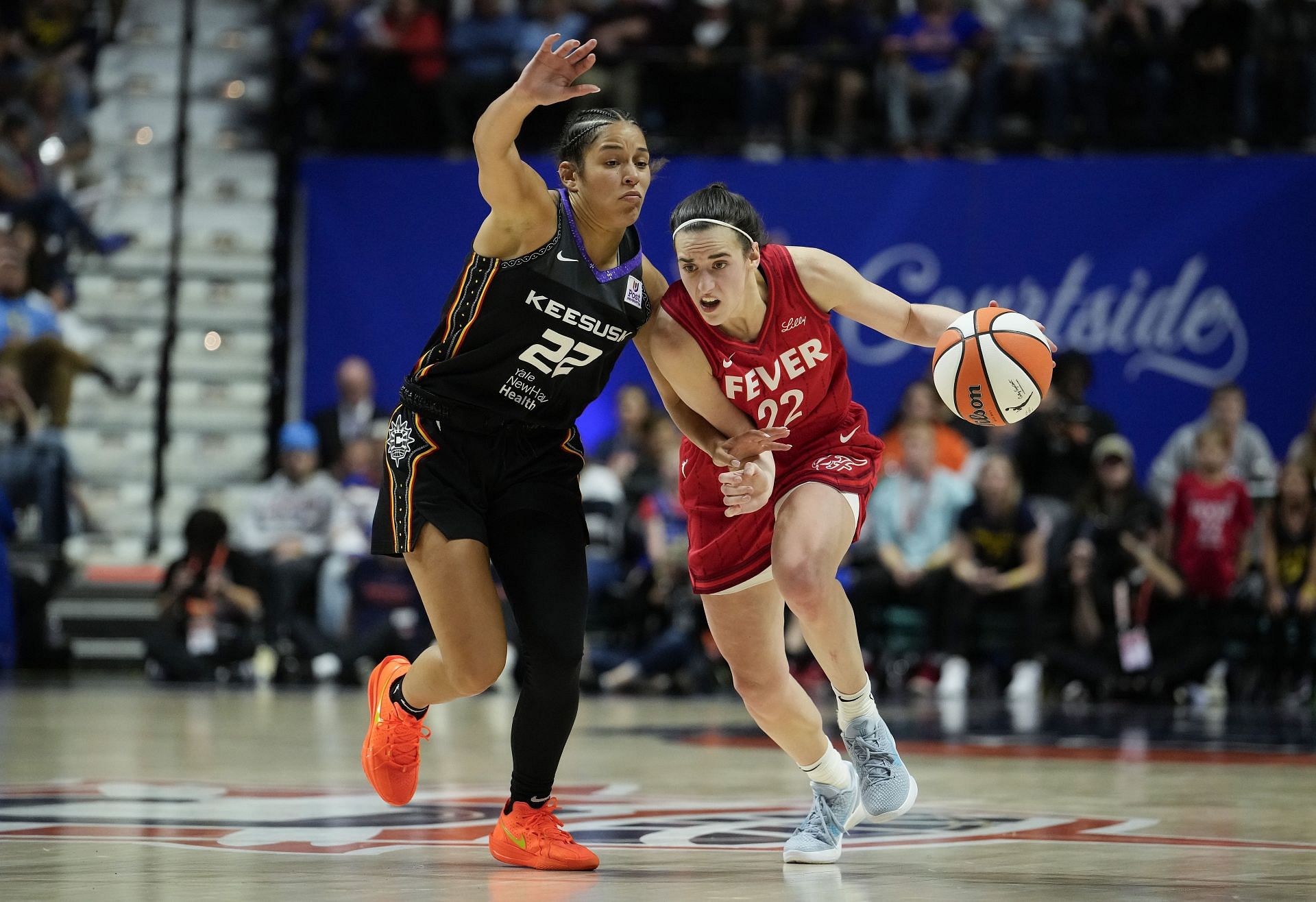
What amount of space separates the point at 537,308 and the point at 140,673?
9116mm

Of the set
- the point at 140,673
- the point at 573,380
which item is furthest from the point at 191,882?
the point at 140,673

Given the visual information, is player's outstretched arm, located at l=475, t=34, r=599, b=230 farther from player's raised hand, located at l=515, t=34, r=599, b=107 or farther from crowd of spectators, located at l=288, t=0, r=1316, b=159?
crowd of spectators, located at l=288, t=0, r=1316, b=159

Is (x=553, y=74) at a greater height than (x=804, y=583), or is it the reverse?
(x=553, y=74)

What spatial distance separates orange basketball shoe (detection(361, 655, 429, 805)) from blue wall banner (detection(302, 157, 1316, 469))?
8.70 metres

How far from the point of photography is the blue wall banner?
12.9m

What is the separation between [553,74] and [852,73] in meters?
9.73

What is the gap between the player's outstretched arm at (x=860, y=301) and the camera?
15.5 feet

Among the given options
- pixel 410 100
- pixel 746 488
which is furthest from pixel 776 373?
pixel 410 100

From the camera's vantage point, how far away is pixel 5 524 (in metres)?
11.5

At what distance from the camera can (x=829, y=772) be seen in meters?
4.66

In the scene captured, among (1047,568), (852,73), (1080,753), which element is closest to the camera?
(1080,753)

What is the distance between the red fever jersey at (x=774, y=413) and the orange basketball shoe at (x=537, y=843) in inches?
29.5

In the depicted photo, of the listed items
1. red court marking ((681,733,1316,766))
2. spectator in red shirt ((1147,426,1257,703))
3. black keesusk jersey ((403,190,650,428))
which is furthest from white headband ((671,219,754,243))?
spectator in red shirt ((1147,426,1257,703))

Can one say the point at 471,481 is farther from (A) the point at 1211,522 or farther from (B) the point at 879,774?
(A) the point at 1211,522
